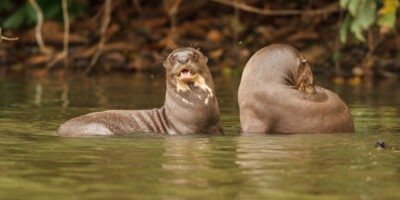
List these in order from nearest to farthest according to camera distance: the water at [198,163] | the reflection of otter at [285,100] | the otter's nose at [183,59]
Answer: the water at [198,163]
the reflection of otter at [285,100]
the otter's nose at [183,59]

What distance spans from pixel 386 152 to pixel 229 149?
111cm

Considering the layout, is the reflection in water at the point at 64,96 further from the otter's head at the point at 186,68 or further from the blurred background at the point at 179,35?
the otter's head at the point at 186,68

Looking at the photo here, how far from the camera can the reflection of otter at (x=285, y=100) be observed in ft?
34.2

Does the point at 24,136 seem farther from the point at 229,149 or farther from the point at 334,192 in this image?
the point at 334,192

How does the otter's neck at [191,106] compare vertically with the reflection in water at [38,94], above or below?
above

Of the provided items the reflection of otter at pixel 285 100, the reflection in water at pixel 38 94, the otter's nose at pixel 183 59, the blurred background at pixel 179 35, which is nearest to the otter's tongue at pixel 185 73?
the otter's nose at pixel 183 59

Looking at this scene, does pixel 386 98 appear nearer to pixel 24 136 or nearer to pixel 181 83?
pixel 181 83

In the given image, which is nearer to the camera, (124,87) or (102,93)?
(102,93)

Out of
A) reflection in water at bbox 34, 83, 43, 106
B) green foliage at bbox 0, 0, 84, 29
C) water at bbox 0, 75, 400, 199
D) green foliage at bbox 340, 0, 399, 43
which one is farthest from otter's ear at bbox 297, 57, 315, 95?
green foliage at bbox 0, 0, 84, 29

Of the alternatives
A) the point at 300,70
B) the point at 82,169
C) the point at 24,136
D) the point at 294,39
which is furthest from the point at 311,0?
the point at 82,169

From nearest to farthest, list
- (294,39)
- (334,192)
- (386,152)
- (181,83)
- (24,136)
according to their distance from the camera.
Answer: (334,192)
(386,152)
(24,136)
(181,83)
(294,39)

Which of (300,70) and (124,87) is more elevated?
(300,70)

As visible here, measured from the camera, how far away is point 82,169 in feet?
25.6

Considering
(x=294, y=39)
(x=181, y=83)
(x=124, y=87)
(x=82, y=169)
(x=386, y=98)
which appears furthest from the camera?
(x=294, y=39)
